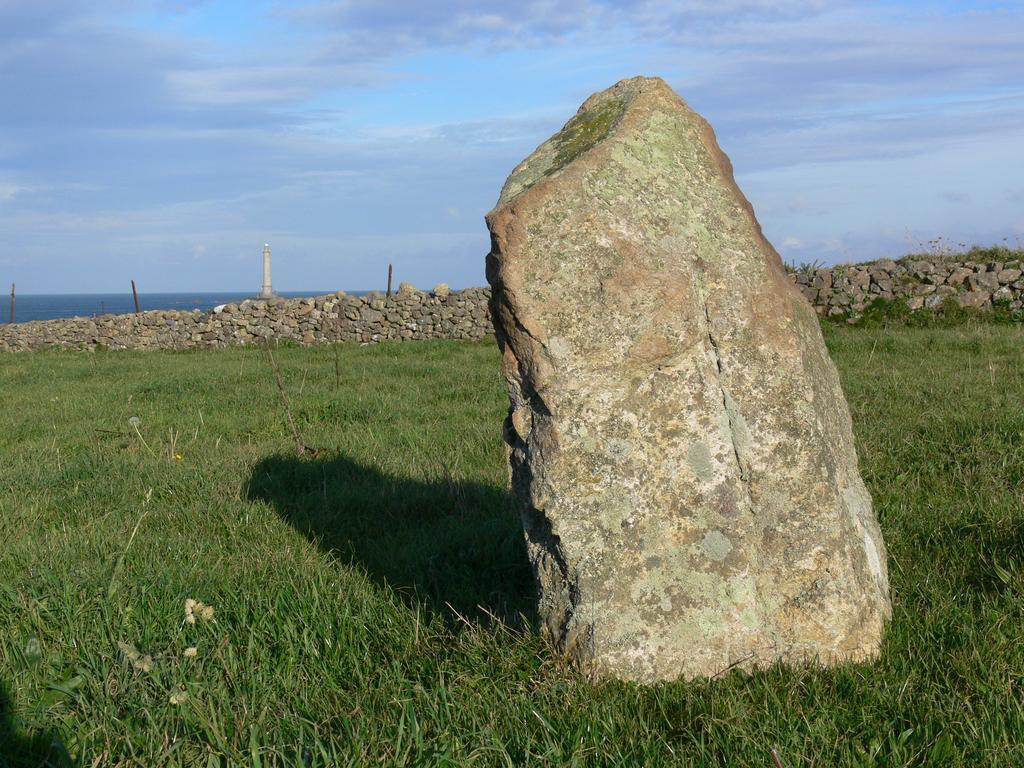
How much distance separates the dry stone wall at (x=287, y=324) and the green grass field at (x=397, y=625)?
13.0 meters

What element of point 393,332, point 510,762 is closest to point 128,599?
point 510,762

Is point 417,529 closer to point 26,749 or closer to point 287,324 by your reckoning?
point 26,749

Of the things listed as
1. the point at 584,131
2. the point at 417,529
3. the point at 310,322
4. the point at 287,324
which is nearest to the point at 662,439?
the point at 584,131

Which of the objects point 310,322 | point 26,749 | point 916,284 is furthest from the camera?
point 310,322

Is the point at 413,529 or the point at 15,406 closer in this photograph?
the point at 413,529

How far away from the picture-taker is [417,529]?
4.81 metres

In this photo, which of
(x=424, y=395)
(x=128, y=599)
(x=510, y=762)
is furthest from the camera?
(x=424, y=395)

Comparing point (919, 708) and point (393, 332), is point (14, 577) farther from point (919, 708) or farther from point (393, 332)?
point (393, 332)

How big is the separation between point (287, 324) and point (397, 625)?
18224 millimetres

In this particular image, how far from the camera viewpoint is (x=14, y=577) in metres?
4.14

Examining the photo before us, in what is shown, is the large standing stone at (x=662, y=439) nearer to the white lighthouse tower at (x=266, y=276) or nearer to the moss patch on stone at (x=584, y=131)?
the moss patch on stone at (x=584, y=131)

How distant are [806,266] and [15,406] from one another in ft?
42.1

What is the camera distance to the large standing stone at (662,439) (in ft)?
9.83

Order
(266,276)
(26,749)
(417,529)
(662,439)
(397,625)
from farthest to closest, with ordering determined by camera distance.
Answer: (266,276), (417,529), (397,625), (662,439), (26,749)
